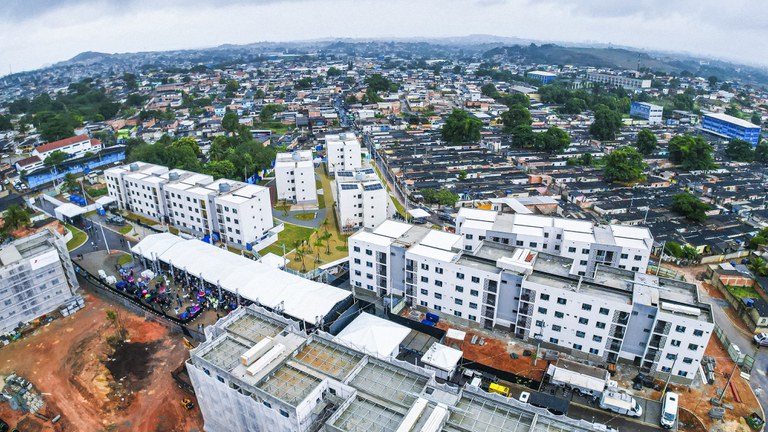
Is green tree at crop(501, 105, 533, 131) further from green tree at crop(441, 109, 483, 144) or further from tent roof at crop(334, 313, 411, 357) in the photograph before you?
tent roof at crop(334, 313, 411, 357)

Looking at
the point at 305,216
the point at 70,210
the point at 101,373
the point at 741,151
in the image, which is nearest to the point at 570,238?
the point at 305,216

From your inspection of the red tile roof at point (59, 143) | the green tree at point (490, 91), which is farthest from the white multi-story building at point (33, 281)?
the green tree at point (490, 91)

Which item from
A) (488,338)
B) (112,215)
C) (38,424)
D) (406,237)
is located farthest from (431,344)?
(112,215)

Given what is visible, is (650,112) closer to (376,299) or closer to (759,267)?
(759,267)

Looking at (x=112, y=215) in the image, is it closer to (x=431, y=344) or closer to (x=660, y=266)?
(x=431, y=344)

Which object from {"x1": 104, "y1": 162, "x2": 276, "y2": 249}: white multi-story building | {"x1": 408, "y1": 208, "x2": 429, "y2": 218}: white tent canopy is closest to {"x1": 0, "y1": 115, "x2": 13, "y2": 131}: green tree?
{"x1": 104, "y1": 162, "x2": 276, "y2": 249}: white multi-story building

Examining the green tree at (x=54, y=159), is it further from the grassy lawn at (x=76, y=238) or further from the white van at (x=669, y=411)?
the white van at (x=669, y=411)
